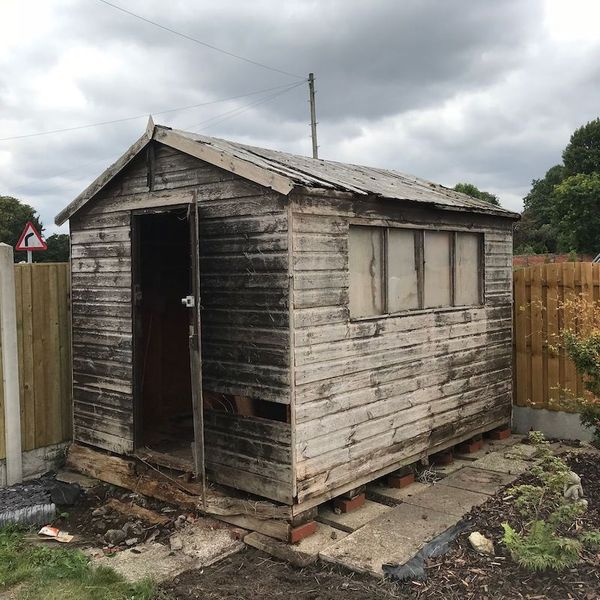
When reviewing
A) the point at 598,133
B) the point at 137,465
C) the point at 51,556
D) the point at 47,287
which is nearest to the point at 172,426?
the point at 137,465

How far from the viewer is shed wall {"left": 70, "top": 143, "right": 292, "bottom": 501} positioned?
4746 mm

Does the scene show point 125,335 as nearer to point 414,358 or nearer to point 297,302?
point 297,302

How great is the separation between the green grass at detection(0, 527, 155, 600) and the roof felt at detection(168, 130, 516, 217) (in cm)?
312

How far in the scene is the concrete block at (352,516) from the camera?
498 cm

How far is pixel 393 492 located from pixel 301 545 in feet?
4.82

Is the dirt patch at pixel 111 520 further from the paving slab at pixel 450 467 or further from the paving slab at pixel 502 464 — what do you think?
the paving slab at pixel 502 464

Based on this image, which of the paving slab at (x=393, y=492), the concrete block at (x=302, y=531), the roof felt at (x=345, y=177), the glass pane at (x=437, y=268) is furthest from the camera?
the glass pane at (x=437, y=268)

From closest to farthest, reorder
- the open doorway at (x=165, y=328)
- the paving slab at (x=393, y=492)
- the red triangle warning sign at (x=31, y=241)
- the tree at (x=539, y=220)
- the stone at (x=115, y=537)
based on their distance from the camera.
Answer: the stone at (x=115, y=537)
the paving slab at (x=393, y=492)
the open doorway at (x=165, y=328)
the red triangle warning sign at (x=31, y=241)
the tree at (x=539, y=220)

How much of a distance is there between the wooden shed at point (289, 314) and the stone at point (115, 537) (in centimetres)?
78

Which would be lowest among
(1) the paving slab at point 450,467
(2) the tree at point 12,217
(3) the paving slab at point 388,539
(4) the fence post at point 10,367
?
(1) the paving slab at point 450,467

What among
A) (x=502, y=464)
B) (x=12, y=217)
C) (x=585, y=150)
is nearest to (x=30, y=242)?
(x=502, y=464)

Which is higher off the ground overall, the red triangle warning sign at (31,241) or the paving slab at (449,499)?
the red triangle warning sign at (31,241)

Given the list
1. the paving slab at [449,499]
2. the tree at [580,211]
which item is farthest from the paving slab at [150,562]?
the tree at [580,211]

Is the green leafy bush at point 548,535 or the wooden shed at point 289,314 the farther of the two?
the wooden shed at point 289,314
